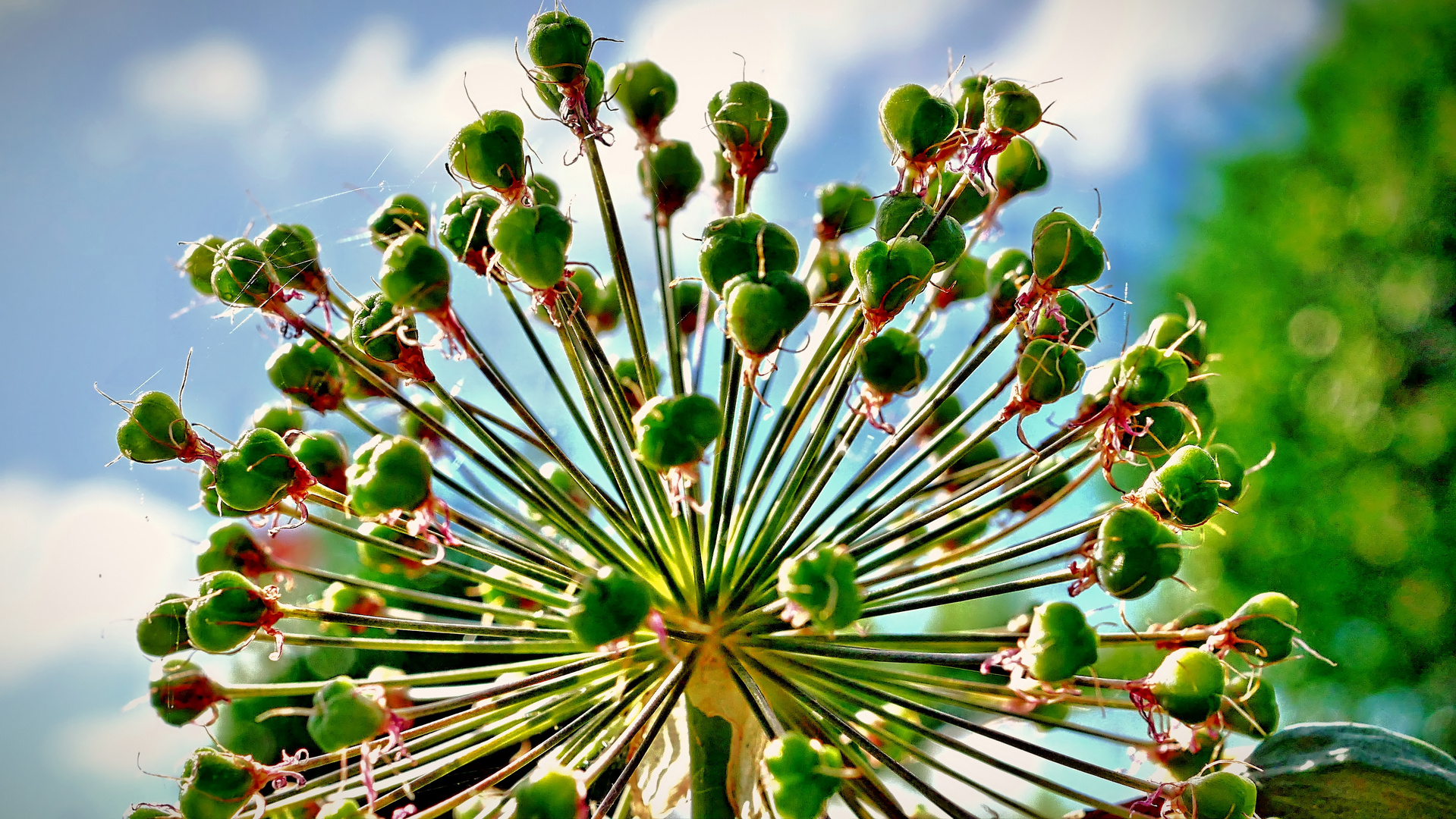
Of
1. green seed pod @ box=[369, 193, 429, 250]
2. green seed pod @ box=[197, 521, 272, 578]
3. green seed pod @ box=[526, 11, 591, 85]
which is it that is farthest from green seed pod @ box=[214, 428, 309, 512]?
green seed pod @ box=[526, 11, 591, 85]

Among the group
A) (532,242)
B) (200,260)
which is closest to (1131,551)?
(532,242)

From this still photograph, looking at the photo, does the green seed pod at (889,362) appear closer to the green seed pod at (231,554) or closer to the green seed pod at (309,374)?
the green seed pod at (309,374)

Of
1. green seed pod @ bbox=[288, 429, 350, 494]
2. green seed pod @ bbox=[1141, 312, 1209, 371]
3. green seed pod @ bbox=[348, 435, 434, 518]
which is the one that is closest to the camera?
green seed pod @ bbox=[348, 435, 434, 518]

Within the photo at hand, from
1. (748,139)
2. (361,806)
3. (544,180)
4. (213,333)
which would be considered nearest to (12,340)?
(213,333)

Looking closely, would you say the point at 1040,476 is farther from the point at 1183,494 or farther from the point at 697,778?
the point at 697,778

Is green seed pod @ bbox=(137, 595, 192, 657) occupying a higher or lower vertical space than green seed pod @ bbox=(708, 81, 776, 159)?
lower

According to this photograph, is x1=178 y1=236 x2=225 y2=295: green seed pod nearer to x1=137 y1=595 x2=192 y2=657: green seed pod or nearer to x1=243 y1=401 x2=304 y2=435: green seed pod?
x1=243 y1=401 x2=304 y2=435: green seed pod

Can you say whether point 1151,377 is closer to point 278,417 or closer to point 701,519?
point 701,519

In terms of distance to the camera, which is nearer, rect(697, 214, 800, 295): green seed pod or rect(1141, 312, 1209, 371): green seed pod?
rect(697, 214, 800, 295): green seed pod
